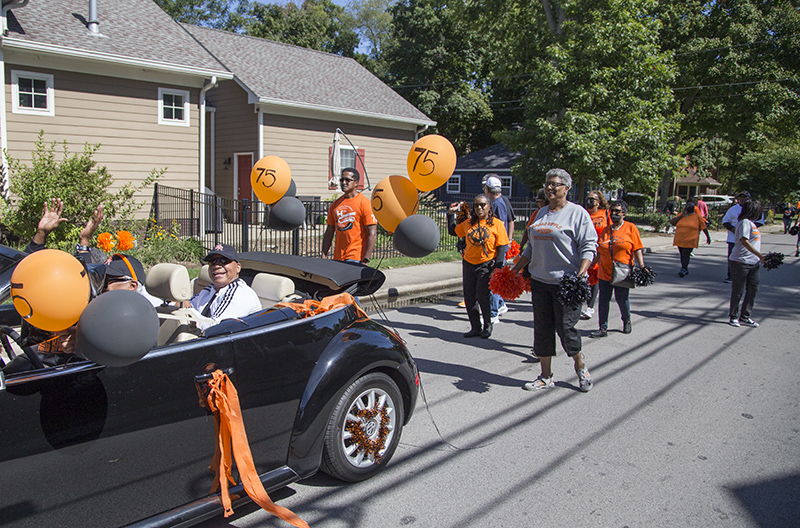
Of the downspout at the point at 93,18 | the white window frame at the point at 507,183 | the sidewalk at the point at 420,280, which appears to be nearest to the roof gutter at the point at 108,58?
the downspout at the point at 93,18

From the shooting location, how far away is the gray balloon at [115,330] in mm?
2244

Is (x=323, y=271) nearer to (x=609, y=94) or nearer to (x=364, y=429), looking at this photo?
(x=364, y=429)

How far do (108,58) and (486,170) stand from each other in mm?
25566

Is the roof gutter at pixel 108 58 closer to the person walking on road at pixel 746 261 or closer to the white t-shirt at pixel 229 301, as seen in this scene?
the white t-shirt at pixel 229 301

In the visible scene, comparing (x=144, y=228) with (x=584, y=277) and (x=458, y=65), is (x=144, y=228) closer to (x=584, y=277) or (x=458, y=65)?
(x=584, y=277)

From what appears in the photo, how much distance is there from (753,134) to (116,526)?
30.9m

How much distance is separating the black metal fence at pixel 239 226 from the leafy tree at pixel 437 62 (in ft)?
65.7

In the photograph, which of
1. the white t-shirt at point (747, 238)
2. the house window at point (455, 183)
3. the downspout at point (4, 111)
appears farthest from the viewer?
the house window at point (455, 183)

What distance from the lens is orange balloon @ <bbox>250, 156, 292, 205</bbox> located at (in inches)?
232

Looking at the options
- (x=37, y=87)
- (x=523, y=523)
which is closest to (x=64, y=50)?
(x=37, y=87)

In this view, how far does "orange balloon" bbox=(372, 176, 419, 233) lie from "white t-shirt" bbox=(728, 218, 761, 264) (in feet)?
16.7

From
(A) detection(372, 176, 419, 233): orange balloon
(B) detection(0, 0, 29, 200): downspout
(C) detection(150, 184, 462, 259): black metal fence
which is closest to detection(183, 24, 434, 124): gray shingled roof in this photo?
(C) detection(150, 184, 462, 259): black metal fence

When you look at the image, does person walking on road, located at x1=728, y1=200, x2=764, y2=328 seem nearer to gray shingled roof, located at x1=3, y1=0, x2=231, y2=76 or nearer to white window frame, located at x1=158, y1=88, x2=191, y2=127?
gray shingled roof, located at x1=3, y1=0, x2=231, y2=76

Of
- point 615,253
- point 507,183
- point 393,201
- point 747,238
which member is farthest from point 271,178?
point 507,183
